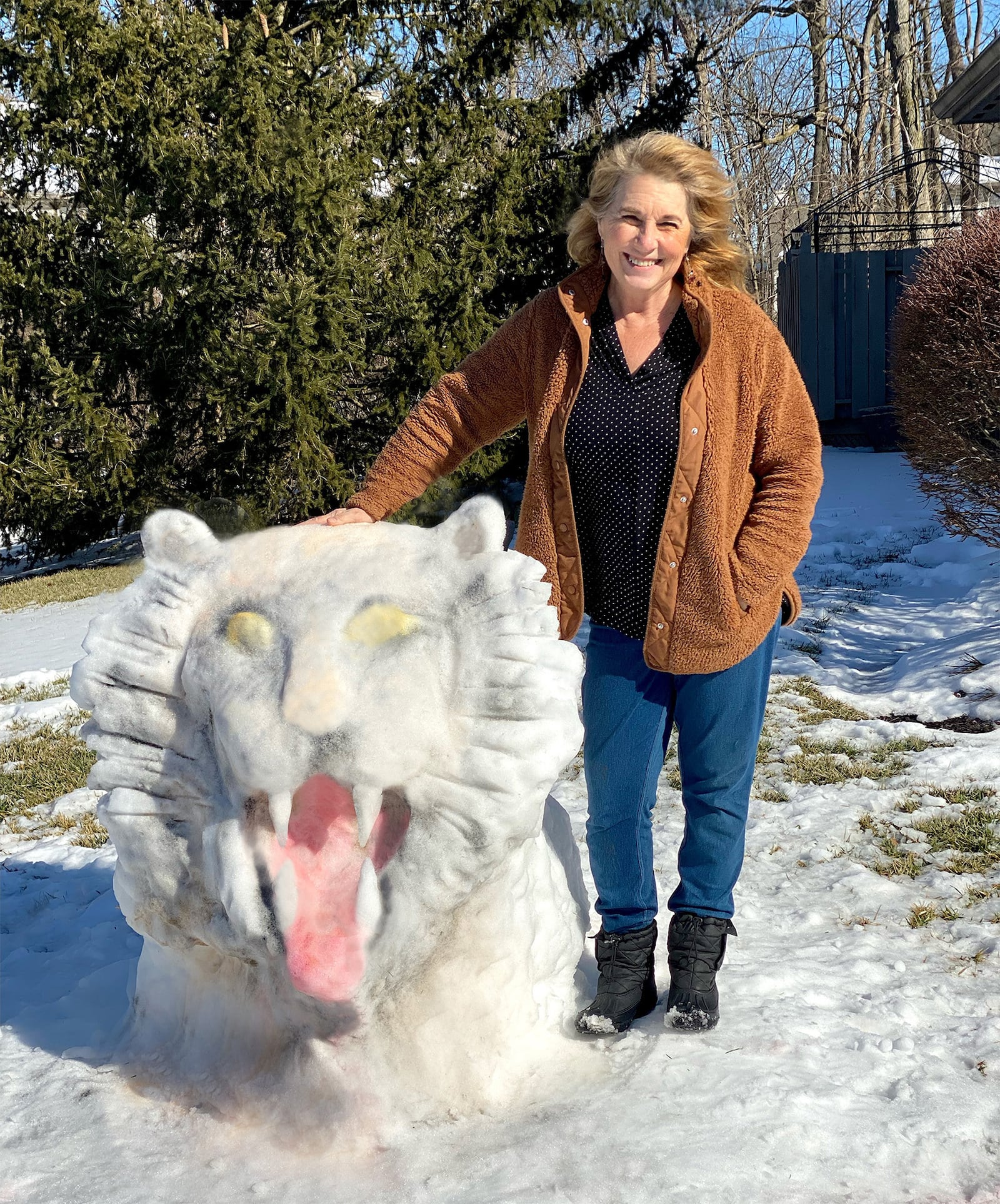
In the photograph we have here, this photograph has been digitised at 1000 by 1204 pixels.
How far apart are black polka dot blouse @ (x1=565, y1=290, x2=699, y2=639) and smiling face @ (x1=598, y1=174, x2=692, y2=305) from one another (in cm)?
11

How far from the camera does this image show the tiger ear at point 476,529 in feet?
6.13

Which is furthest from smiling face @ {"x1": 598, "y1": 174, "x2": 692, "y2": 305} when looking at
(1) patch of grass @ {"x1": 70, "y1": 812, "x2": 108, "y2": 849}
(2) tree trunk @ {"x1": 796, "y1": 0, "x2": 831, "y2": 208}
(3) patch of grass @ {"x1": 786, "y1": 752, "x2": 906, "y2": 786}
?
(2) tree trunk @ {"x1": 796, "y1": 0, "x2": 831, "y2": 208}

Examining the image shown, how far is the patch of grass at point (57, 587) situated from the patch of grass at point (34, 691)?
248 cm

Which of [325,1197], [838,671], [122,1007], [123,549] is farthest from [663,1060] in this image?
[123,549]

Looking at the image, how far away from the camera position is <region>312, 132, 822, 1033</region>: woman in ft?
6.89

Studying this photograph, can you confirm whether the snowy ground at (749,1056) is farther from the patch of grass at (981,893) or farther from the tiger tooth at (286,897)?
the tiger tooth at (286,897)

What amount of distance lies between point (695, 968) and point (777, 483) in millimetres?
1038

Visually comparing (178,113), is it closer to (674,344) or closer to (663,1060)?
(674,344)

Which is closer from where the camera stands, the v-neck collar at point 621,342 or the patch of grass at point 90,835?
the v-neck collar at point 621,342

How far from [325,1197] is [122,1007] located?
0.96m

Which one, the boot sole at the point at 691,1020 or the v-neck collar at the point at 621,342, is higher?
the v-neck collar at the point at 621,342

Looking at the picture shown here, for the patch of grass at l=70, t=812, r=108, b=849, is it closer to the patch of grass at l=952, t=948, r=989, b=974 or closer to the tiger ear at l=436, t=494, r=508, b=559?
the tiger ear at l=436, t=494, r=508, b=559

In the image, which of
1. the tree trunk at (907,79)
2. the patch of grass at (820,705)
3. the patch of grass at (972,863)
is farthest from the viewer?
the tree trunk at (907,79)

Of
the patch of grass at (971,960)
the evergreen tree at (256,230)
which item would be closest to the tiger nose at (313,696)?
the patch of grass at (971,960)
